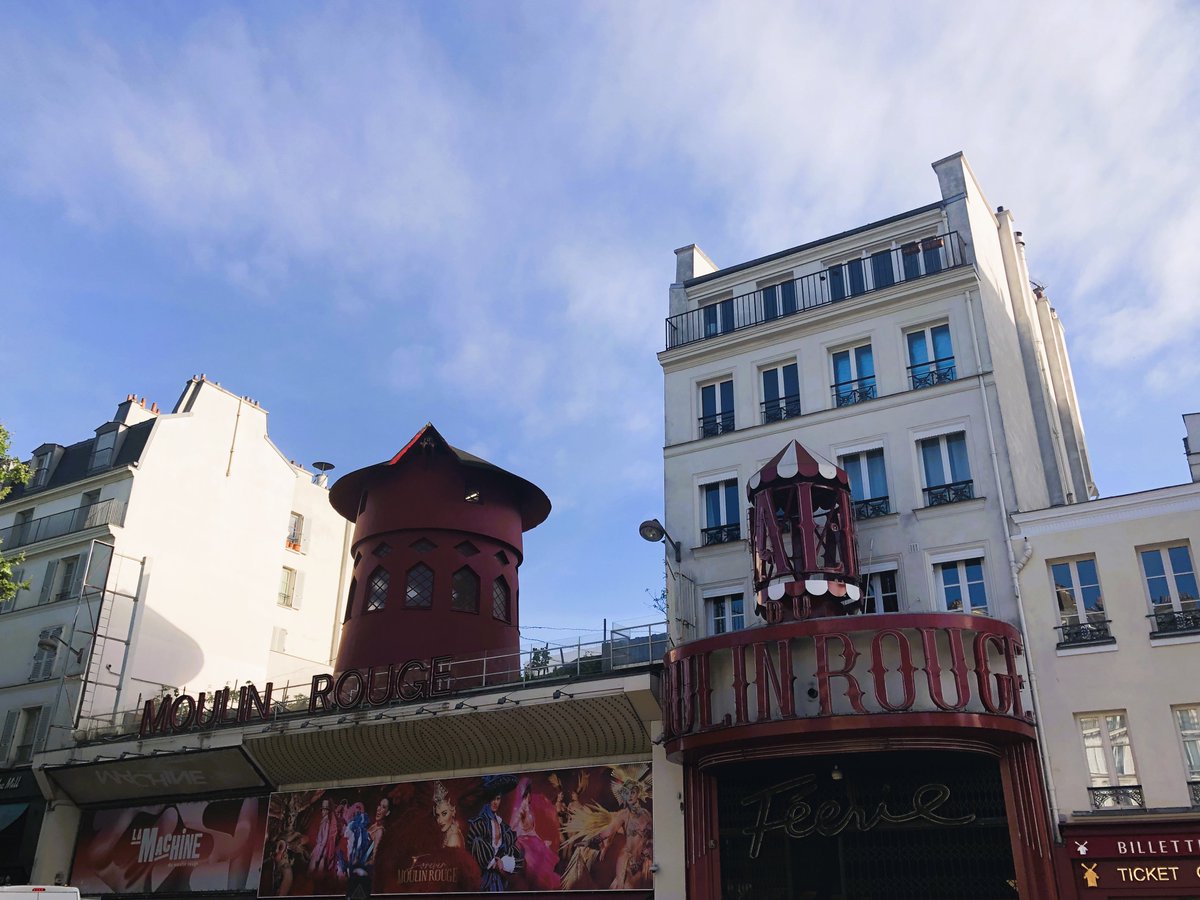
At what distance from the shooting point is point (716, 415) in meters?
17.5

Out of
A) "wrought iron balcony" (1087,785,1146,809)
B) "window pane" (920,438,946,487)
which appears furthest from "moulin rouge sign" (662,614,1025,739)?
"window pane" (920,438,946,487)

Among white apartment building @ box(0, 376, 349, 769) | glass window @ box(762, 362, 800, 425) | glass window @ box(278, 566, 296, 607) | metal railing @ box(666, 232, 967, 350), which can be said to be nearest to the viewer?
metal railing @ box(666, 232, 967, 350)

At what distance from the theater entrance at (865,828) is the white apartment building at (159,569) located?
12.5 m

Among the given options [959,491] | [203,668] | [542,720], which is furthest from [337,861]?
[959,491]

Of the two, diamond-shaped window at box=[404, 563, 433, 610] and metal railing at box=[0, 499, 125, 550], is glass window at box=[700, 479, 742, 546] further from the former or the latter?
metal railing at box=[0, 499, 125, 550]

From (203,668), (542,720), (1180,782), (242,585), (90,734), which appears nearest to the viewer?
(1180,782)

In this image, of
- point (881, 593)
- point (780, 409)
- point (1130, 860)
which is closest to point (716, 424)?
point (780, 409)

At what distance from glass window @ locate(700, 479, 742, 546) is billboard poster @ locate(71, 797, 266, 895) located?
32.2ft

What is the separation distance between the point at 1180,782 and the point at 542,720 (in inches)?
329

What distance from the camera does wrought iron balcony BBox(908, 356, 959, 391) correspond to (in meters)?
15.6

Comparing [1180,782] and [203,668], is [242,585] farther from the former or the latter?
[1180,782]

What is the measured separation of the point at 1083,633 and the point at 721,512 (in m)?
5.48

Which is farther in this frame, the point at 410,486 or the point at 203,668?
the point at 203,668

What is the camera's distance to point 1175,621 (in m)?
12.6
